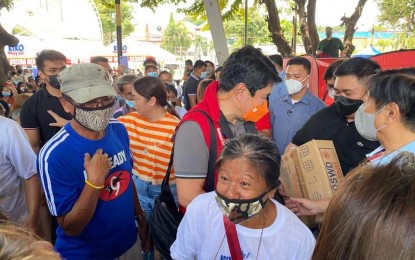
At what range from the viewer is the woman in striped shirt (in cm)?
306

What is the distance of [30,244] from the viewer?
0.80 meters

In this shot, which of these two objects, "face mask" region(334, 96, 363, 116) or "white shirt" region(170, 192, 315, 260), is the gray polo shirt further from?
"face mask" region(334, 96, 363, 116)

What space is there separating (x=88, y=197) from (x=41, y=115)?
5.43 ft

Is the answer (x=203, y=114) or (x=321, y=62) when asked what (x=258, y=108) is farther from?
(x=321, y=62)

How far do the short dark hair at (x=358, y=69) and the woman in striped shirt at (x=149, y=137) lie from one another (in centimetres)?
146

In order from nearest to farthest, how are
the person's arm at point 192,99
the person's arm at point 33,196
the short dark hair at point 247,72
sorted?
the short dark hair at point 247,72 < the person's arm at point 33,196 < the person's arm at point 192,99

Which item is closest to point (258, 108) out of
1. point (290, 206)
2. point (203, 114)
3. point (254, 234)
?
point (203, 114)

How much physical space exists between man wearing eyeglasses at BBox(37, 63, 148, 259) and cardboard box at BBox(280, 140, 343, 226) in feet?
3.21

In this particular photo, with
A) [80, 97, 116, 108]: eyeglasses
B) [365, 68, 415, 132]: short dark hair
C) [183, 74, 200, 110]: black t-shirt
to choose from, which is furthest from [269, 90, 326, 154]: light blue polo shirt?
[183, 74, 200, 110]: black t-shirt

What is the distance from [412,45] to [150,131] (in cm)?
3009


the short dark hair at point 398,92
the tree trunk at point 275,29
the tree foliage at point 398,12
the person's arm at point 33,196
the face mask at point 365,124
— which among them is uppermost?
the tree foliage at point 398,12

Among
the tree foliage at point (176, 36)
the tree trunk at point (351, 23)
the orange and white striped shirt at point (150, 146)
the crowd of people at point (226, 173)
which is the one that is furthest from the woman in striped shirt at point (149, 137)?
the tree foliage at point (176, 36)

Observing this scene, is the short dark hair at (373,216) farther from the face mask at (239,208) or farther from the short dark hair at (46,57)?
the short dark hair at (46,57)

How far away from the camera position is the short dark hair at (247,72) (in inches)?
83.0
